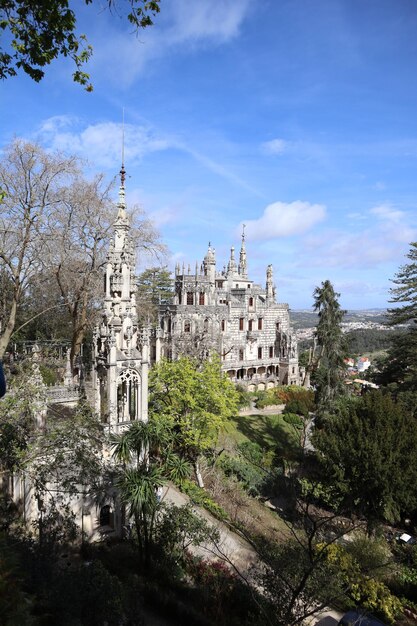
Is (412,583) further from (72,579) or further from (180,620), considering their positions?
(72,579)

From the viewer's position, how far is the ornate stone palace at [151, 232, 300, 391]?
40.1 metres

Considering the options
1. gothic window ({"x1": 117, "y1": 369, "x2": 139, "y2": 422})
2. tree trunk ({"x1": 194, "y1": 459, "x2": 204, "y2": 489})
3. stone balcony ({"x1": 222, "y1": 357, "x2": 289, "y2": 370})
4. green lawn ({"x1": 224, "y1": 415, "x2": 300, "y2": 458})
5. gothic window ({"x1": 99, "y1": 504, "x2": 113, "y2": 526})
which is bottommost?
green lawn ({"x1": 224, "y1": 415, "x2": 300, "y2": 458})

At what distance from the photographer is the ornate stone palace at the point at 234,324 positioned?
40.1 metres

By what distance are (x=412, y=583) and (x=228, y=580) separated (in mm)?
8215

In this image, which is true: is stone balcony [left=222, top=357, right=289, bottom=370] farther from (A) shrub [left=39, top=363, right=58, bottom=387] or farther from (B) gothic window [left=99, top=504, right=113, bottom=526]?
(B) gothic window [left=99, top=504, right=113, bottom=526]

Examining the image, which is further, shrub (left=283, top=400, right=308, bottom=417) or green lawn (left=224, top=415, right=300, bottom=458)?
shrub (left=283, top=400, right=308, bottom=417)

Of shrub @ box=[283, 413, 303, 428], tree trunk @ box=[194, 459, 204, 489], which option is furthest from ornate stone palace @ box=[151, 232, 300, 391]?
tree trunk @ box=[194, 459, 204, 489]

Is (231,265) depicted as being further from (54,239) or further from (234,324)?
(54,239)

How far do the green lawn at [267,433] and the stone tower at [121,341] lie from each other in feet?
48.7

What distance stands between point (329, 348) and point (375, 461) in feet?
43.5

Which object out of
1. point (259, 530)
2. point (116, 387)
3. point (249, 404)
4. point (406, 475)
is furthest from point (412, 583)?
point (249, 404)

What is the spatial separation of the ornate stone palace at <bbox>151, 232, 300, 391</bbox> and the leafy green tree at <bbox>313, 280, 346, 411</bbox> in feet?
34.3

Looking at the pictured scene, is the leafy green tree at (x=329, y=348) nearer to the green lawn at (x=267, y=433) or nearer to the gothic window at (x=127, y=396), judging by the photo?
the green lawn at (x=267, y=433)

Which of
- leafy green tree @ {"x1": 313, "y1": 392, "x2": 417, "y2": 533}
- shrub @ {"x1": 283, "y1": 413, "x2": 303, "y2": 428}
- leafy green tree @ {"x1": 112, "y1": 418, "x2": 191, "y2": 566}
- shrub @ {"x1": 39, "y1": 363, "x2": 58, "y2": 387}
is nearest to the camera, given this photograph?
leafy green tree @ {"x1": 112, "y1": 418, "x2": 191, "y2": 566}
